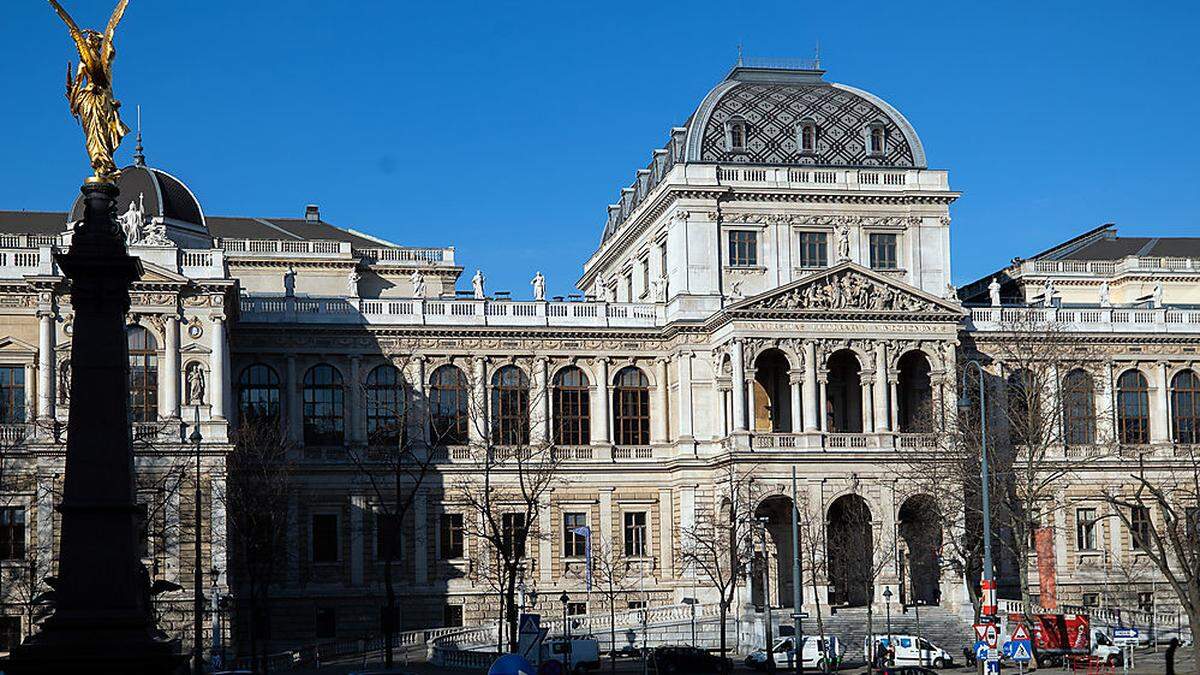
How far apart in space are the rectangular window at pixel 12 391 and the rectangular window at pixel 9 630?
1016 cm

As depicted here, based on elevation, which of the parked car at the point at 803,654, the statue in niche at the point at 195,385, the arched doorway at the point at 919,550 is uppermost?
the statue in niche at the point at 195,385

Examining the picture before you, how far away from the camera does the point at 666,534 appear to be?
3841 inches

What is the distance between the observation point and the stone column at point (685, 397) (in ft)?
315

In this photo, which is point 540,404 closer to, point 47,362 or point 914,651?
point 47,362

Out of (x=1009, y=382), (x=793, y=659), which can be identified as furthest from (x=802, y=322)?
(x=793, y=659)

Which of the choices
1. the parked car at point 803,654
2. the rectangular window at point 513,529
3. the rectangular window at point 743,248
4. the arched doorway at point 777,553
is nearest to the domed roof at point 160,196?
the rectangular window at point 513,529

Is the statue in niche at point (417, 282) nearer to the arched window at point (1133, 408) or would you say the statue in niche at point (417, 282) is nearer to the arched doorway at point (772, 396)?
the arched doorway at point (772, 396)

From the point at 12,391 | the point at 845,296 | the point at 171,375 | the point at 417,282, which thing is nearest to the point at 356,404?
the point at 417,282

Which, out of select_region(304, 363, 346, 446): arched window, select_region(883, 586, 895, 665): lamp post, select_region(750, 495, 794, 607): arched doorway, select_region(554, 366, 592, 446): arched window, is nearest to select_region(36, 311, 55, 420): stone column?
select_region(304, 363, 346, 446): arched window

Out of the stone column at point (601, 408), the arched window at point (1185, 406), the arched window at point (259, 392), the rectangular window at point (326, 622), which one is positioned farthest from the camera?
the arched window at point (1185, 406)

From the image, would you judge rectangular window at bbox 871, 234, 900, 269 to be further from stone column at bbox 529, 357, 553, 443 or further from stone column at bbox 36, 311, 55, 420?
stone column at bbox 36, 311, 55, 420

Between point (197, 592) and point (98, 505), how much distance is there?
1391 inches

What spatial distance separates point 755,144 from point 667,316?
10230 mm

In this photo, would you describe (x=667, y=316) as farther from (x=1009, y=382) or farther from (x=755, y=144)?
(x=1009, y=382)
